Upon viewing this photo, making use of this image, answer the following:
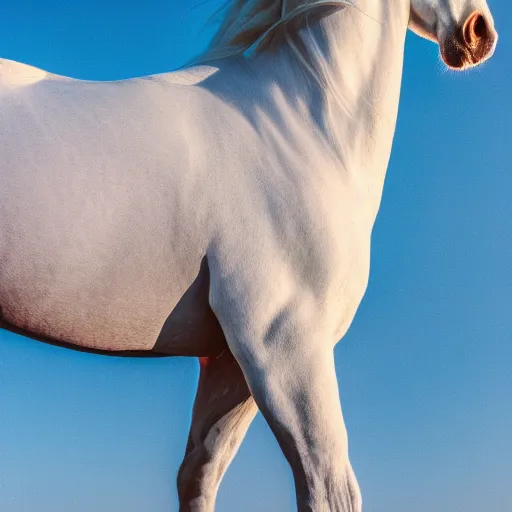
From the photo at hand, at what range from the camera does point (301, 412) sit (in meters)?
2.29

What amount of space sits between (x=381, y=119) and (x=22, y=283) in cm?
119

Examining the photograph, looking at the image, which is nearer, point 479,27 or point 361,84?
point 361,84

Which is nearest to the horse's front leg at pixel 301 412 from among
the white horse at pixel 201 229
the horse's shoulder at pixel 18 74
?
the white horse at pixel 201 229

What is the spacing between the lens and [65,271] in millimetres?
2209

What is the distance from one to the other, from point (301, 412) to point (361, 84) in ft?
3.40

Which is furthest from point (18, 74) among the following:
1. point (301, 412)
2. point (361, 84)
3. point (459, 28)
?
point (459, 28)

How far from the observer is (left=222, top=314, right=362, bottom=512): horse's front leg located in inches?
90.2

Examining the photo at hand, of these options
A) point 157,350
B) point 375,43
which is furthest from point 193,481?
point 375,43

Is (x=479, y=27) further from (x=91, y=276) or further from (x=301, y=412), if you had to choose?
(x=91, y=276)

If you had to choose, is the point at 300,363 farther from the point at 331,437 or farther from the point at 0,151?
the point at 0,151

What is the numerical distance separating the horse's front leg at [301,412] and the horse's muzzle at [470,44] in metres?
1.08

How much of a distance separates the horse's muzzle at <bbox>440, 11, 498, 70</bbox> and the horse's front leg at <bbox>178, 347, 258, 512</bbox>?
1.15 meters

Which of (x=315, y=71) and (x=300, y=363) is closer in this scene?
(x=300, y=363)

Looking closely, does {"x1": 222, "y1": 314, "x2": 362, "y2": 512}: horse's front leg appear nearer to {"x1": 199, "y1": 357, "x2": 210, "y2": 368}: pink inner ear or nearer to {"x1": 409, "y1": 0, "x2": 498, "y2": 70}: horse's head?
{"x1": 199, "y1": 357, "x2": 210, "y2": 368}: pink inner ear
